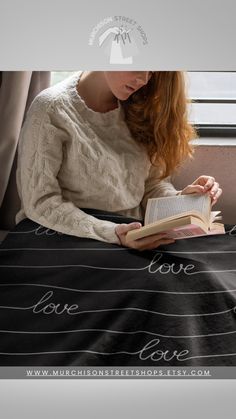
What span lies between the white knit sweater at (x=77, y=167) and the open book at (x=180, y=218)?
0.03 m

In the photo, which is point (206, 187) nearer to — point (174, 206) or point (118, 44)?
point (174, 206)

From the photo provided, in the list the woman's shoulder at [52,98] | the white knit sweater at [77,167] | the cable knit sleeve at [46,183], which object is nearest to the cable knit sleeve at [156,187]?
the white knit sweater at [77,167]

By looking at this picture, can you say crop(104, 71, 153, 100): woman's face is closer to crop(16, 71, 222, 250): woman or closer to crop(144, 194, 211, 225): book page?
crop(16, 71, 222, 250): woman

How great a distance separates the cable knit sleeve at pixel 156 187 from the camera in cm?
202

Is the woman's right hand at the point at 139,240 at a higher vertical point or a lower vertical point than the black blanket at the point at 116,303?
higher

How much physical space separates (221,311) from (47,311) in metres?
0.40

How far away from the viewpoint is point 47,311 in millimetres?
2004

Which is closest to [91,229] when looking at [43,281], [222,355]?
[43,281]

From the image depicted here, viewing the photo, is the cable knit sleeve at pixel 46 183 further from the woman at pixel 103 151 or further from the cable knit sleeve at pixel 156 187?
the cable knit sleeve at pixel 156 187

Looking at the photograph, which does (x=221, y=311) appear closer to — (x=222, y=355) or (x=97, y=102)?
(x=222, y=355)

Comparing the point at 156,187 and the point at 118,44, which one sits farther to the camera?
the point at 156,187

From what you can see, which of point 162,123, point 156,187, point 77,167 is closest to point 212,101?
point 162,123

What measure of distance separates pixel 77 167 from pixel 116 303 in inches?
13.0

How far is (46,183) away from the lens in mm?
2002
